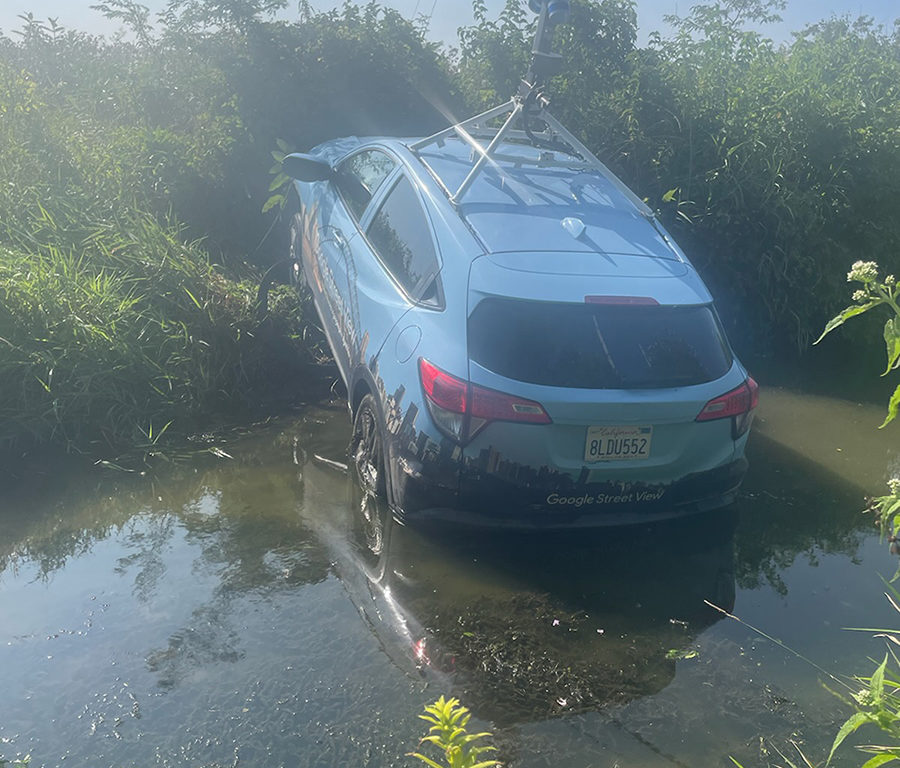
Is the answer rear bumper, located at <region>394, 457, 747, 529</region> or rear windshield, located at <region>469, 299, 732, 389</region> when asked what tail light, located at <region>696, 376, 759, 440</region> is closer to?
rear windshield, located at <region>469, 299, 732, 389</region>

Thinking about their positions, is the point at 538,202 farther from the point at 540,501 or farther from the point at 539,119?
the point at 540,501

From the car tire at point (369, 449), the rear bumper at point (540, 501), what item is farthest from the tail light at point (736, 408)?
the car tire at point (369, 449)

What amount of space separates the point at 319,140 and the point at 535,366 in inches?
203

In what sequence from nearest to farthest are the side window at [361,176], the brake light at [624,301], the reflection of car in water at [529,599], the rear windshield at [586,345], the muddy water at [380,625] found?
1. the muddy water at [380,625]
2. the reflection of car in water at [529,599]
3. the rear windshield at [586,345]
4. the brake light at [624,301]
5. the side window at [361,176]

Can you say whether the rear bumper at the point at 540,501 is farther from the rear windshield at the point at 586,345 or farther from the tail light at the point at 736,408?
the rear windshield at the point at 586,345

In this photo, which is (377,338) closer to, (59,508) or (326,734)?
(59,508)

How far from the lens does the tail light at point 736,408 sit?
160 inches

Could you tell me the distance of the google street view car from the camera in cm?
382

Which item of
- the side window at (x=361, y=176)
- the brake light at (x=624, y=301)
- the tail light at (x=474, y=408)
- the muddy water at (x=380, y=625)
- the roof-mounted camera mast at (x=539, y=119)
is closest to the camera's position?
the muddy water at (x=380, y=625)

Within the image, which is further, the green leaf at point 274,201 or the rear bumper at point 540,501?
the green leaf at point 274,201

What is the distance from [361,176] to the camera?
18.5ft

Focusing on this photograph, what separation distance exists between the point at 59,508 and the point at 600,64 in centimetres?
665

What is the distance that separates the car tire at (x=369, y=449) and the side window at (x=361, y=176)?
1.39m

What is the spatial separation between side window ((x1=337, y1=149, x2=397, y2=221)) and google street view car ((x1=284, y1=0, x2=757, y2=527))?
55 cm
